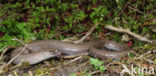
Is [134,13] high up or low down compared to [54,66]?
up

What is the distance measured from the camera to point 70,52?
4473mm

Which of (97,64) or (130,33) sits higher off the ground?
(130,33)

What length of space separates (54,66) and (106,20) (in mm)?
2278

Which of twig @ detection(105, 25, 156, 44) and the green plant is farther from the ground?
twig @ detection(105, 25, 156, 44)

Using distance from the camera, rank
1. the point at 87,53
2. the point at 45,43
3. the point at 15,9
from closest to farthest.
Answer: the point at 87,53 < the point at 45,43 < the point at 15,9

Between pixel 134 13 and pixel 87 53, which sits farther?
pixel 134 13

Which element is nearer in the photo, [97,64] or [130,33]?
[97,64]

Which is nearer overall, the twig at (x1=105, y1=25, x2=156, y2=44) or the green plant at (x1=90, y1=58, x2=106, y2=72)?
the green plant at (x1=90, y1=58, x2=106, y2=72)

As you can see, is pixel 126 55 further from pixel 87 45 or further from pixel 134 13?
pixel 134 13

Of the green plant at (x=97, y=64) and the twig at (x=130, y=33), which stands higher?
the twig at (x=130, y=33)

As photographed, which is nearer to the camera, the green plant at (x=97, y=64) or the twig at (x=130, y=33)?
the green plant at (x=97, y=64)

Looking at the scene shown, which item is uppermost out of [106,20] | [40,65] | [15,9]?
[15,9]

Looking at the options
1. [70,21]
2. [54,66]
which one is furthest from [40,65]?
[70,21]

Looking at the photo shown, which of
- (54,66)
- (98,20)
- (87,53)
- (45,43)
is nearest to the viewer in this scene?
(54,66)
